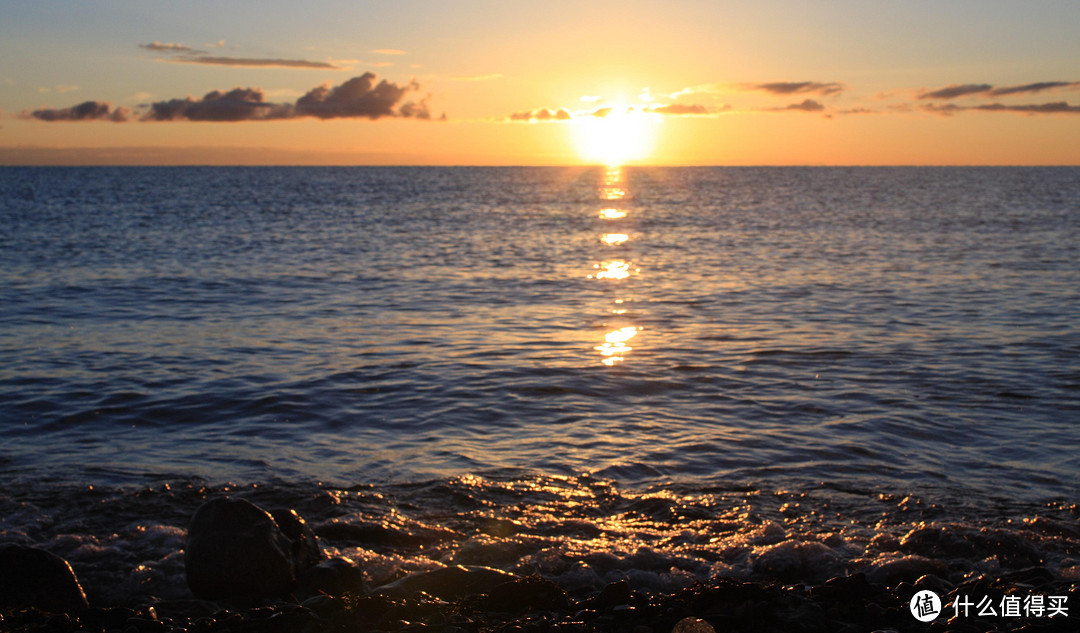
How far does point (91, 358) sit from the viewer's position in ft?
53.1

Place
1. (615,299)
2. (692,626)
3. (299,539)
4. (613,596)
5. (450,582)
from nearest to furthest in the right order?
1. (692,626)
2. (613,596)
3. (450,582)
4. (299,539)
5. (615,299)

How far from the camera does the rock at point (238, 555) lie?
697 cm

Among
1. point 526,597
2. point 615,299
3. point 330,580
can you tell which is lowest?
point 330,580

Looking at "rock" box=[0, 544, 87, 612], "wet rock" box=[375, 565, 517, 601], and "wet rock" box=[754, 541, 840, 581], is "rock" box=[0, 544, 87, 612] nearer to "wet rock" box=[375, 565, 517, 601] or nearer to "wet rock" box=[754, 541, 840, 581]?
Answer: "wet rock" box=[375, 565, 517, 601]

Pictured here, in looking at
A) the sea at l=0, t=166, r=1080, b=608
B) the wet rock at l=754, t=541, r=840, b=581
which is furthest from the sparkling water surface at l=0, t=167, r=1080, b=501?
the wet rock at l=754, t=541, r=840, b=581

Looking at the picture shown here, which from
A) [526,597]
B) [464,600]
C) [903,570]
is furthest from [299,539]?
[903,570]

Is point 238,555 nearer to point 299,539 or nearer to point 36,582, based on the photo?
point 299,539

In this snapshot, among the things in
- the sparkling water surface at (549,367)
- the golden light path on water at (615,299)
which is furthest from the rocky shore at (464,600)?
the golden light path on water at (615,299)

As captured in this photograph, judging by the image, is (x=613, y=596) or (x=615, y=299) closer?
(x=613, y=596)

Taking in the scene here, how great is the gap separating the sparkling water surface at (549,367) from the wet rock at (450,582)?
2.87 m

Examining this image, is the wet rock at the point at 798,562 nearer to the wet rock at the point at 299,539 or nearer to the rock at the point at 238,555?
the wet rock at the point at 299,539

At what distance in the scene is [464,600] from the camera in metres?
6.75

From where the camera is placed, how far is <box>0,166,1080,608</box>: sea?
26.6ft

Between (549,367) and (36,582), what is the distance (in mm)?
9860
